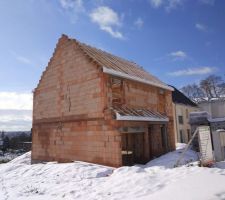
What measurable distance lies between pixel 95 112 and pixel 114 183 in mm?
4831

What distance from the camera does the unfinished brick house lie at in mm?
12812

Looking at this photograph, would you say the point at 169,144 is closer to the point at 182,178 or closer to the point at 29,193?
the point at 182,178

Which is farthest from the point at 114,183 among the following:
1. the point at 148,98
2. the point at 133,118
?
the point at 148,98

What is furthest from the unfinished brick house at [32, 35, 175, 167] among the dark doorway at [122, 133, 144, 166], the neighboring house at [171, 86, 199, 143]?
the neighboring house at [171, 86, 199, 143]

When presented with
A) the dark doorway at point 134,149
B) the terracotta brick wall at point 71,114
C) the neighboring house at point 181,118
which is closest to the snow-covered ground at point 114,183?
the terracotta brick wall at point 71,114

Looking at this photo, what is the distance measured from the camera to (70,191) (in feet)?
27.6

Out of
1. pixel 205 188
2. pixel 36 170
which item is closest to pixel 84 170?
pixel 36 170

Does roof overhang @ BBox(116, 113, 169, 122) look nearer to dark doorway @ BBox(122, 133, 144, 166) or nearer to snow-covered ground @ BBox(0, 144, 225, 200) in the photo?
dark doorway @ BBox(122, 133, 144, 166)

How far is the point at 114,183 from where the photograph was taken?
919cm

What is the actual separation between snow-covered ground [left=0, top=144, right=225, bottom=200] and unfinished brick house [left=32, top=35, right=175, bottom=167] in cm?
178

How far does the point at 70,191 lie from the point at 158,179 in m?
3.31

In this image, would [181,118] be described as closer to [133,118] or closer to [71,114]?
[133,118]

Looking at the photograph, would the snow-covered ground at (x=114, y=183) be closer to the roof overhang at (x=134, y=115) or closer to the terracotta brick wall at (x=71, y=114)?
the terracotta brick wall at (x=71, y=114)

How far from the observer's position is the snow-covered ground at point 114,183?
7465 mm
